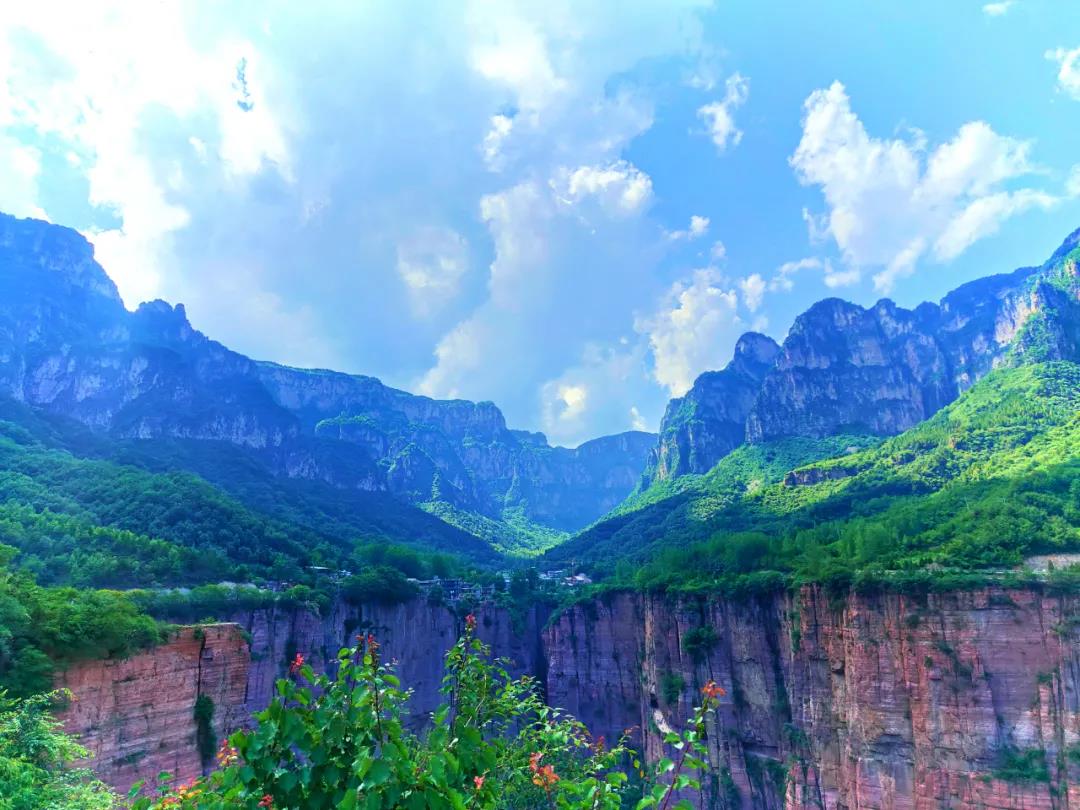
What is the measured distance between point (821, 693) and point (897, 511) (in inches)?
795

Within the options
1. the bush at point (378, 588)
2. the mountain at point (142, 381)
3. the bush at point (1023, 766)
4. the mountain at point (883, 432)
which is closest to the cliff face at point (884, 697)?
the bush at point (1023, 766)

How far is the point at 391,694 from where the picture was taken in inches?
183

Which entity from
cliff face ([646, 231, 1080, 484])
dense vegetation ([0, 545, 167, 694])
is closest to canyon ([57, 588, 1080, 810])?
dense vegetation ([0, 545, 167, 694])

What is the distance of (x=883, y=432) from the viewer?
124500mm

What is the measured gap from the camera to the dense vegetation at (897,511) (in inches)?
1284

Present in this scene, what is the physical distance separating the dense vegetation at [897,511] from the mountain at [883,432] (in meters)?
0.26

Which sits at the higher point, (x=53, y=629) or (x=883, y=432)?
(x=883, y=432)

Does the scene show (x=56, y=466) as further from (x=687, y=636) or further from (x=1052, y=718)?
(x=1052, y=718)

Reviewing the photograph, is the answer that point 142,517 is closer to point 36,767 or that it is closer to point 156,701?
point 156,701

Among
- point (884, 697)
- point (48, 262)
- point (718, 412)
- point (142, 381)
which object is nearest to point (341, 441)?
point (142, 381)

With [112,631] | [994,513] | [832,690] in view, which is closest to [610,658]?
[832,690]

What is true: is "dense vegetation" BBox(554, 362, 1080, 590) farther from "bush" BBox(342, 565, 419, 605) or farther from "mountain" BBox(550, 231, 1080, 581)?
"bush" BBox(342, 565, 419, 605)

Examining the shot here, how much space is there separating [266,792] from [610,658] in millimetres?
53525

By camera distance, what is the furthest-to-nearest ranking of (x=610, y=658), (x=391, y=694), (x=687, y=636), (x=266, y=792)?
(x=610, y=658) → (x=687, y=636) → (x=391, y=694) → (x=266, y=792)
